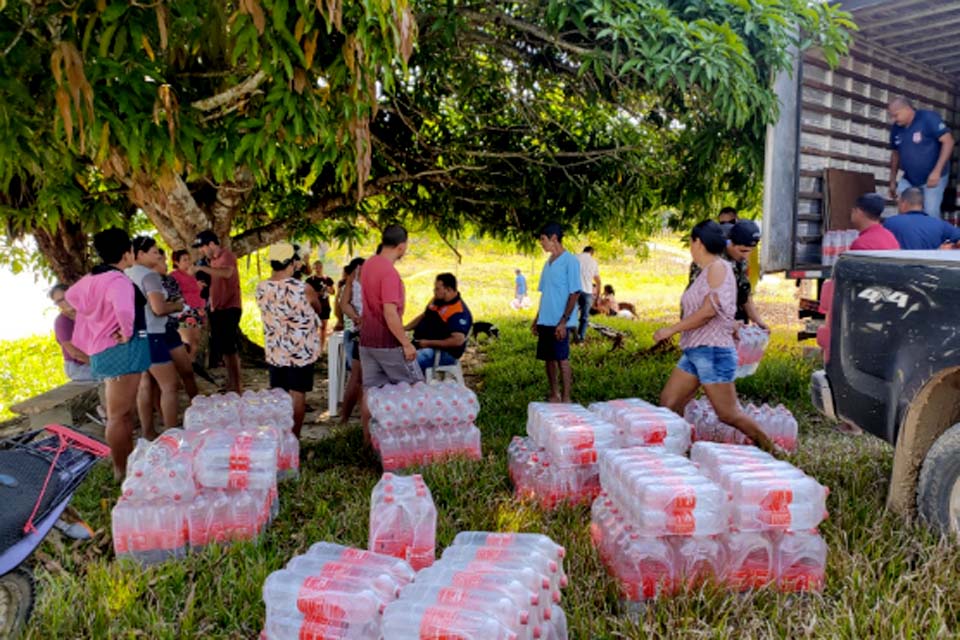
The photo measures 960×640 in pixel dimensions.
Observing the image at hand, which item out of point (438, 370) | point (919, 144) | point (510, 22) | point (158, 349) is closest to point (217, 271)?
point (158, 349)

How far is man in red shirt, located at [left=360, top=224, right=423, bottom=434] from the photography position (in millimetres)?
5062

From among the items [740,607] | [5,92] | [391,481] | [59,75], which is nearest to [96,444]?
[391,481]

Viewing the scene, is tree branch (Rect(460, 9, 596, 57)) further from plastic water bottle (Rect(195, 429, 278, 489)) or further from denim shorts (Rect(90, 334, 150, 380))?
plastic water bottle (Rect(195, 429, 278, 489))

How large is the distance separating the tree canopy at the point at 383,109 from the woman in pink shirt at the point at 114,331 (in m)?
0.66

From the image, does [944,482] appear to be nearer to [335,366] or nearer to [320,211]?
[335,366]

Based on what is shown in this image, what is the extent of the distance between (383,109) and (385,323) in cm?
382

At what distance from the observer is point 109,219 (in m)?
6.45

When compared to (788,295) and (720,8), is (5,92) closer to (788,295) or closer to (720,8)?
(720,8)

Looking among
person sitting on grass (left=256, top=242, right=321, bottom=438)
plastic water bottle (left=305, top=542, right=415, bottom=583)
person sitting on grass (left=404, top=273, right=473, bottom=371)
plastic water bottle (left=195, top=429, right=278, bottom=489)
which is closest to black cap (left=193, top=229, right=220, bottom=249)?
person sitting on grass (left=256, top=242, right=321, bottom=438)

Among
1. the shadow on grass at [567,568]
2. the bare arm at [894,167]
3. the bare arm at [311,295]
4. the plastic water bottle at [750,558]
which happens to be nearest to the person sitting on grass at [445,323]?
the bare arm at [311,295]

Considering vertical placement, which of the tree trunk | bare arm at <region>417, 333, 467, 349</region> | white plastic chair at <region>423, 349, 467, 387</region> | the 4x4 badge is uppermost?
the tree trunk

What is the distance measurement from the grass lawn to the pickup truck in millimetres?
240

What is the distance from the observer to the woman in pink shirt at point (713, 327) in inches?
172

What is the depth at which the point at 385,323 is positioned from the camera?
523 centimetres
